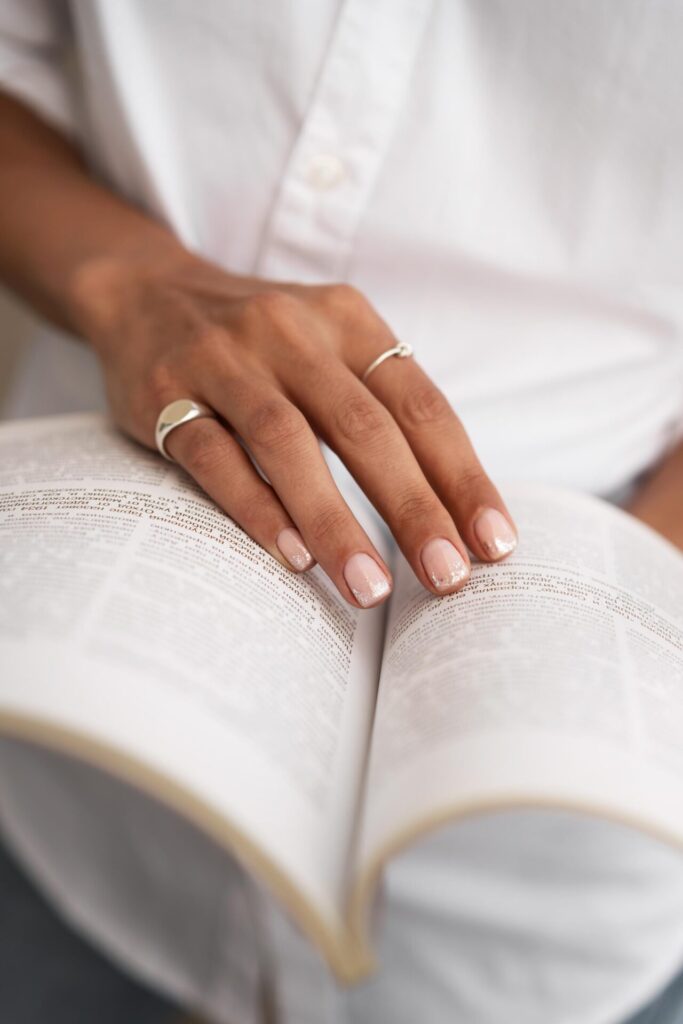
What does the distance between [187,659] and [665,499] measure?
1.19 ft

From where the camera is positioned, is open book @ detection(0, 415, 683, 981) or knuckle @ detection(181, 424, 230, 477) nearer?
open book @ detection(0, 415, 683, 981)

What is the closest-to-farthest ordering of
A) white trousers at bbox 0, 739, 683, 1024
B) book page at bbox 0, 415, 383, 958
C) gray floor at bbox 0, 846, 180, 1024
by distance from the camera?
book page at bbox 0, 415, 383, 958 < white trousers at bbox 0, 739, 683, 1024 < gray floor at bbox 0, 846, 180, 1024

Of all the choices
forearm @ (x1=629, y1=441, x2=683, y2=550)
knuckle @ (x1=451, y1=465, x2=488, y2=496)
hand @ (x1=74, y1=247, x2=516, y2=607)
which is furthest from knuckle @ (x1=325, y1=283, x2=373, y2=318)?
forearm @ (x1=629, y1=441, x2=683, y2=550)

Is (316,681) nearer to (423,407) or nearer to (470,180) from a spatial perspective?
(423,407)

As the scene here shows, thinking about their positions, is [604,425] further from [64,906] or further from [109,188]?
[64,906]

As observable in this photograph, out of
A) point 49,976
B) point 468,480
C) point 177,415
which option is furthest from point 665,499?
point 49,976

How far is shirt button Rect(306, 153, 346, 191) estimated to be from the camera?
20.6 inches

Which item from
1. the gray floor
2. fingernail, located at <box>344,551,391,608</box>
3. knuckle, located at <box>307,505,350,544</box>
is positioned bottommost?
the gray floor

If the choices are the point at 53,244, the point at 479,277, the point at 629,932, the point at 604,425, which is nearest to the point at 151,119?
the point at 53,244

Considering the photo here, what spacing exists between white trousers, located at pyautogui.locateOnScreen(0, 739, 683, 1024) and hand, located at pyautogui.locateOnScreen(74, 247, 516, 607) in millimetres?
155

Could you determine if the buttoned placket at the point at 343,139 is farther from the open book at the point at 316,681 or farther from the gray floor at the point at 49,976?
the gray floor at the point at 49,976

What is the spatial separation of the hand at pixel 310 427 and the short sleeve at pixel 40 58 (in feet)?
0.77

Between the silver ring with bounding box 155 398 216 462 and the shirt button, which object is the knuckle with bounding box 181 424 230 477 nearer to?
the silver ring with bounding box 155 398 216 462

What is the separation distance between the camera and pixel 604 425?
0.57 m
